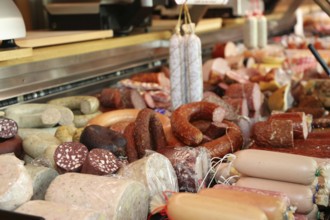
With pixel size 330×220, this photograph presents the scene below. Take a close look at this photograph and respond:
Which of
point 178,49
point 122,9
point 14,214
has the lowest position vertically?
point 14,214

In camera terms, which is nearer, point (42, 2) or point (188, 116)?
point (188, 116)

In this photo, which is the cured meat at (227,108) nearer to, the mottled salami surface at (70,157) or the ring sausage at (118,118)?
the ring sausage at (118,118)

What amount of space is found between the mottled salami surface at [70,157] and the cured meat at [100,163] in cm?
7

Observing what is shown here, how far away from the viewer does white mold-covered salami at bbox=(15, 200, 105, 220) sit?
174cm

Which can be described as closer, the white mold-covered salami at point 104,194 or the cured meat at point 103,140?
the white mold-covered salami at point 104,194

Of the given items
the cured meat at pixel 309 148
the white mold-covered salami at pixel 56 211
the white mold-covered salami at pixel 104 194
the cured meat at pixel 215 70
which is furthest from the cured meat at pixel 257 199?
the cured meat at pixel 215 70

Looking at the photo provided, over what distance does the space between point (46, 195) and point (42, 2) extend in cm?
316

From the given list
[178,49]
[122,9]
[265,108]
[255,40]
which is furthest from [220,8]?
[178,49]

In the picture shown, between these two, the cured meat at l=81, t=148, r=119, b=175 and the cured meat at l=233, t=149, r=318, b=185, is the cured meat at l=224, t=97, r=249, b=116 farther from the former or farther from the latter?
the cured meat at l=81, t=148, r=119, b=175

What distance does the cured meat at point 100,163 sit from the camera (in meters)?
2.22

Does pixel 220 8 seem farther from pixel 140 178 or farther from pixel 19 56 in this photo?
pixel 140 178

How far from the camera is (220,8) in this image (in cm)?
660

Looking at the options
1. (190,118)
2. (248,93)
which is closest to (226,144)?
(190,118)

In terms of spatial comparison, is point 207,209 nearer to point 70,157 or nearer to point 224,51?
point 70,157
